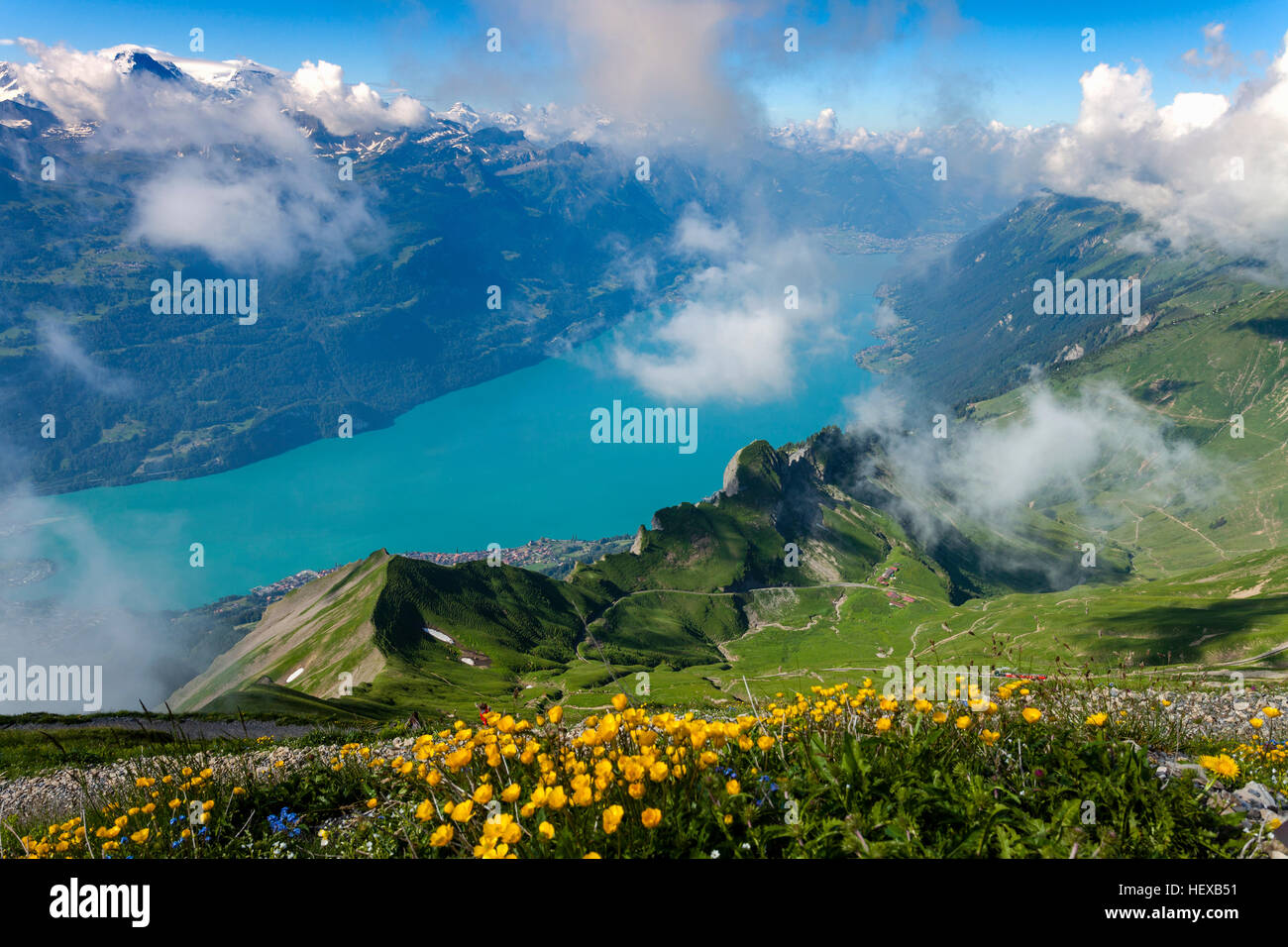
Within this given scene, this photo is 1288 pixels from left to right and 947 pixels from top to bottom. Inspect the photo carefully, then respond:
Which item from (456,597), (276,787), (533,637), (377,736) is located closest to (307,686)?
(456,597)

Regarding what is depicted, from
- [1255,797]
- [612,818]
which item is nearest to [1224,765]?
[1255,797]

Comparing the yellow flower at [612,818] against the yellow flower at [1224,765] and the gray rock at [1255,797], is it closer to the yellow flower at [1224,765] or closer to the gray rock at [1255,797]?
the yellow flower at [1224,765]

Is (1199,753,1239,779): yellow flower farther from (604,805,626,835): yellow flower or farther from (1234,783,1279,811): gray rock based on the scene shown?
(604,805,626,835): yellow flower

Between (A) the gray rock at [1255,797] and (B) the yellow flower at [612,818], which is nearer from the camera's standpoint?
(B) the yellow flower at [612,818]

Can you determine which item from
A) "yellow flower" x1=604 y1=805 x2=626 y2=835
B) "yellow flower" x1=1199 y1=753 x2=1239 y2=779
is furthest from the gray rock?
"yellow flower" x1=604 y1=805 x2=626 y2=835

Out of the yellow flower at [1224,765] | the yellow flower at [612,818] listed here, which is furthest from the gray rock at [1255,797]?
the yellow flower at [612,818]

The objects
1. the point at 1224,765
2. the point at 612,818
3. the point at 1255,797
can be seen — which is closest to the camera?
the point at 612,818

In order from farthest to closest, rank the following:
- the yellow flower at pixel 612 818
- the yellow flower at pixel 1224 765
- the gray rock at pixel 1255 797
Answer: the gray rock at pixel 1255 797
the yellow flower at pixel 1224 765
the yellow flower at pixel 612 818

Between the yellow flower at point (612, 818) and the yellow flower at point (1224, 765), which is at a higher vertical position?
the yellow flower at point (612, 818)

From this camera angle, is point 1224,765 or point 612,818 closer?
point 612,818

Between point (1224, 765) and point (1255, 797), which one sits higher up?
point (1224, 765)

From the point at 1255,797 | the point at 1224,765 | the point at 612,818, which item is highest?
the point at 612,818

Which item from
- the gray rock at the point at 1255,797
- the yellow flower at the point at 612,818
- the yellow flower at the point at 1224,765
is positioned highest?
the yellow flower at the point at 612,818

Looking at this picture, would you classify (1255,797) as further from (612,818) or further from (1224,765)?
(612,818)
